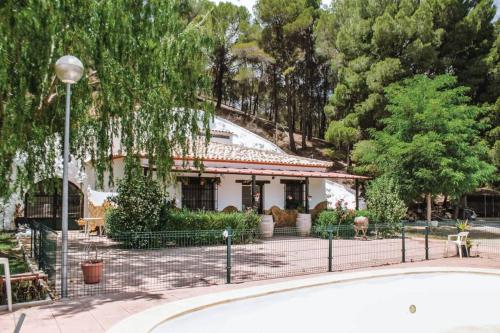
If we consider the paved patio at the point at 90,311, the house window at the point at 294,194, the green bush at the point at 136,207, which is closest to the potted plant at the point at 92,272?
the paved patio at the point at 90,311

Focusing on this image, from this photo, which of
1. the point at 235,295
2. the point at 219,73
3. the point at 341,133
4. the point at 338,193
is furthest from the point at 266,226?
the point at 219,73

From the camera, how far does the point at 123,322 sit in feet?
19.7

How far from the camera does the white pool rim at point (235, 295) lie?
5.96 metres

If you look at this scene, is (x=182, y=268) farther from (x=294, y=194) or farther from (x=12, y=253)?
(x=294, y=194)

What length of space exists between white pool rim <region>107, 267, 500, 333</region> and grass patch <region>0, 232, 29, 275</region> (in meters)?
5.08

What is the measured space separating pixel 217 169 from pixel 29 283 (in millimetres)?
11309

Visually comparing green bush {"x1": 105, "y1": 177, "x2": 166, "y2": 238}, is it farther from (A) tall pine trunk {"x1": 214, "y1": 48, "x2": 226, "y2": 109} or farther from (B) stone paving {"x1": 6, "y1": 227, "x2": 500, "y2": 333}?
(A) tall pine trunk {"x1": 214, "y1": 48, "x2": 226, "y2": 109}

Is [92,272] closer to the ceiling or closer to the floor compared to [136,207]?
closer to the floor

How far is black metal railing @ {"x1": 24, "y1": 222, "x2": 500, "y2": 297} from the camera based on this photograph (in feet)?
30.1

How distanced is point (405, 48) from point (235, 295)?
27.3 m

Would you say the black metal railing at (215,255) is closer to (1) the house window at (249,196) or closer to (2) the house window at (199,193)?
(1) the house window at (249,196)

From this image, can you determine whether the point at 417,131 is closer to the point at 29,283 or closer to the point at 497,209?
the point at 497,209

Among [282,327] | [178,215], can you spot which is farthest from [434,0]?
[282,327]

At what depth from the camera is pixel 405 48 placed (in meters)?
30.0
